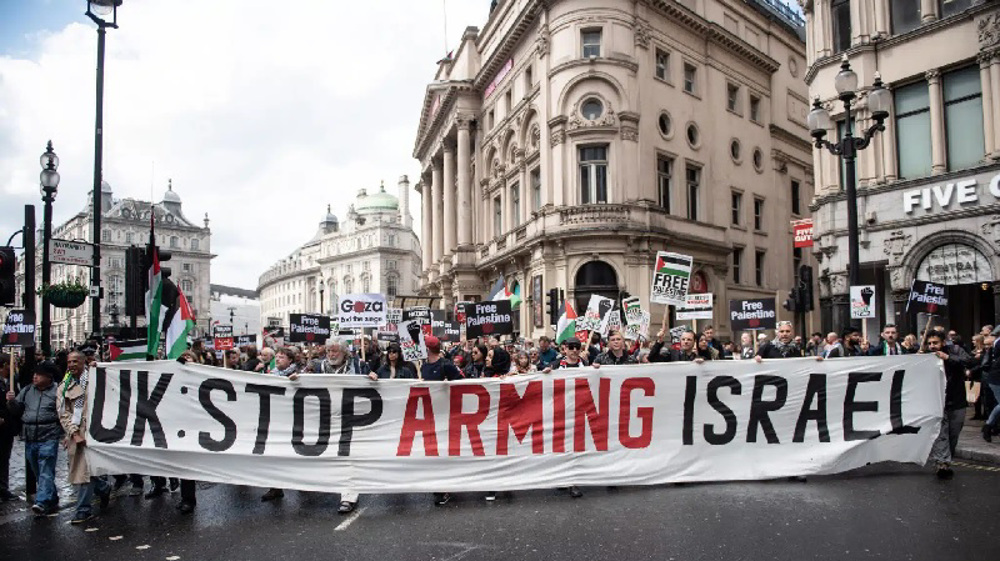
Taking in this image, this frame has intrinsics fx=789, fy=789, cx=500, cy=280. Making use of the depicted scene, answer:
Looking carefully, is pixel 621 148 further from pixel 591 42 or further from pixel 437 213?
pixel 437 213

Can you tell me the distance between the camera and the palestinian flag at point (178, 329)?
10.2m

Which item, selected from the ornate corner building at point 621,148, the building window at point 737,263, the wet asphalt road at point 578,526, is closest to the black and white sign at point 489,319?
the wet asphalt road at point 578,526

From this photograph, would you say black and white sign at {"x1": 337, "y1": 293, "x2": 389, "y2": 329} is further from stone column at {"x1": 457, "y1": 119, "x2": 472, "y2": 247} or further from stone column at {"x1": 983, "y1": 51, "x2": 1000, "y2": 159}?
stone column at {"x1": 457, "y1": 119, "x2": 472, "y2": 247}

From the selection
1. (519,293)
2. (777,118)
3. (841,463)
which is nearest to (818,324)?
(777,118)

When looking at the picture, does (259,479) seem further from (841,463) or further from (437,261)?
(437,261)

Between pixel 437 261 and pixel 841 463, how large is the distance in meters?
44.8

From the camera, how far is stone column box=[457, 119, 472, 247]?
44938mm

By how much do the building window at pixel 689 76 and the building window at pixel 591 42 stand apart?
5.97 metres

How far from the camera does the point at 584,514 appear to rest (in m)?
7.84

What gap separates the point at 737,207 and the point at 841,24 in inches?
673

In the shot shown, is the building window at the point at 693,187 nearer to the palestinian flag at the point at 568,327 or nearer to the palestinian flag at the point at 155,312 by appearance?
the palestinian flag at the point at 568,327

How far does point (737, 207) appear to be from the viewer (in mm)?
39875

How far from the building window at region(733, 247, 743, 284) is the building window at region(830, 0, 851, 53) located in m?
17.1

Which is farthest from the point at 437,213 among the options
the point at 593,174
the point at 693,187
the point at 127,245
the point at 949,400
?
the point at 127,245
